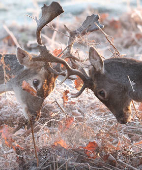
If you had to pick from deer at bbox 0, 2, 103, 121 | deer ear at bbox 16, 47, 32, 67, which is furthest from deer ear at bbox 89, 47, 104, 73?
deer ear at bbox 16, 47, 32, 67

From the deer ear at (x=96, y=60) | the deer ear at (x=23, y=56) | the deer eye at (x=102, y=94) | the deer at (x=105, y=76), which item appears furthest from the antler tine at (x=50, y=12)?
the deer eye at (x=102, y=94)

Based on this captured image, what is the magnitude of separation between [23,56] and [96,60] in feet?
3.27

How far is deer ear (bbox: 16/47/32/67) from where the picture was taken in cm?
416

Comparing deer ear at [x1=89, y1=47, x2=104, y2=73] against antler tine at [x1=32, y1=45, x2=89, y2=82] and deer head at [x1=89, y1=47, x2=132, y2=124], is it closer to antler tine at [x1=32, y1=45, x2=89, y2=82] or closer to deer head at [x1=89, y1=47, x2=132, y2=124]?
deer head at [x1=89, y1=47, x2=132, y2=124]

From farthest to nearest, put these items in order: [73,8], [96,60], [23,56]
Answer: [73,8] < [23,56] < [96,60]

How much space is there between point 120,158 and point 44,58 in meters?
1.42

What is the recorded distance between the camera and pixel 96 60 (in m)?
3.79

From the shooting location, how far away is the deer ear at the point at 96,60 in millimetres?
3723

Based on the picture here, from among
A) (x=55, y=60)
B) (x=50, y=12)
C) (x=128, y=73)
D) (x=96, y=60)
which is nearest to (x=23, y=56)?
(x=55, y=60)

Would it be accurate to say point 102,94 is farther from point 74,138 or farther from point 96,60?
point 74,138

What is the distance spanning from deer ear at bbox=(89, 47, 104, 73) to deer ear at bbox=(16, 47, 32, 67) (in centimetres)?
88

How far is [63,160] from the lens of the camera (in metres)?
3.67

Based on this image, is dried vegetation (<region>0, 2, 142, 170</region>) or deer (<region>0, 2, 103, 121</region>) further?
deer (<region>0, 2, 103, 121</region>)

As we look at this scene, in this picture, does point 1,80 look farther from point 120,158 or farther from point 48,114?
point 120,158
